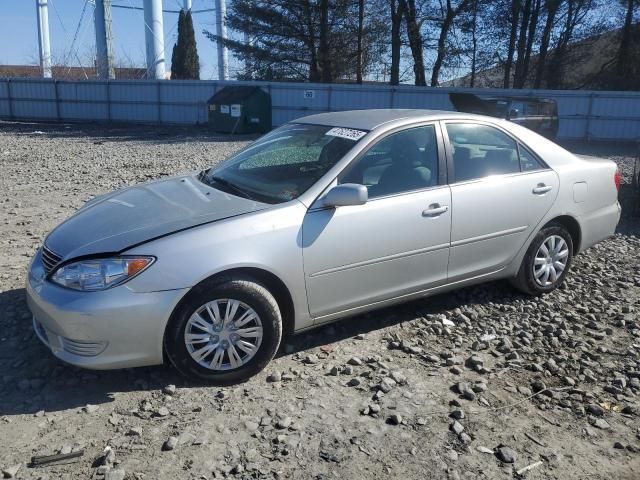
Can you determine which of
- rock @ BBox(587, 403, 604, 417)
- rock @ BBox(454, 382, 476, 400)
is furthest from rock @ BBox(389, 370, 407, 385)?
rock @ BBox(587, 403, 604, 417)

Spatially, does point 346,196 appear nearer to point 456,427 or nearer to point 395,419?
point 395,419

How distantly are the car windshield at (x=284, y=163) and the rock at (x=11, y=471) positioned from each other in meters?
2.05

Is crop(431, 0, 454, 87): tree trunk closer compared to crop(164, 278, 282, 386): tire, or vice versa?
crop(164, 278, 282, 386): tire

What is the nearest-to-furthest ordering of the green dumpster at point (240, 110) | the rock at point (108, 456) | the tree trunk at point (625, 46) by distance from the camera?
the rock at point (108, 456), the green dumpster at point (240, 110), the tree trunk at point (625, 46)

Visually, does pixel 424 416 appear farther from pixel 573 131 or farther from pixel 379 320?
pixel 573 131

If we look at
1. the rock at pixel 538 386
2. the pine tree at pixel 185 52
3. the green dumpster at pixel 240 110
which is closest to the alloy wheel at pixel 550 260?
the rock at pixel 538 386

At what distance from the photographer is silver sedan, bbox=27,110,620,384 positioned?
3.41 meters

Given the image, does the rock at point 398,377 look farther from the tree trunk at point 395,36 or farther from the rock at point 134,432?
the tree trunk at point 395,36

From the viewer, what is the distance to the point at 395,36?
3044 centimetres

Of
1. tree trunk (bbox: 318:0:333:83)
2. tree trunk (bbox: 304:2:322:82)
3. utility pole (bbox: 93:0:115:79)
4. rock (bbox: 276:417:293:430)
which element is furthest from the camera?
utility pole (bbox: 93:0:115:79)

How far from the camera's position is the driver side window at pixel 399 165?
13.6 ft

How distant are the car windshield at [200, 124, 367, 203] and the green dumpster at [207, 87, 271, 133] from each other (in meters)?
17.3

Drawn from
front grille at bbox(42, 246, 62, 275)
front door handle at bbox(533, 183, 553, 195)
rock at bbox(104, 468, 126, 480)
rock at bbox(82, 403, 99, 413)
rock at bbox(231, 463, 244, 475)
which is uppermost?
front door handle at bbox(533, 183, 553, 195)

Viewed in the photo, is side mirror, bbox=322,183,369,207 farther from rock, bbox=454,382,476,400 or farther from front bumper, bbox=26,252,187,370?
rock, bbox=454,382,476,400
